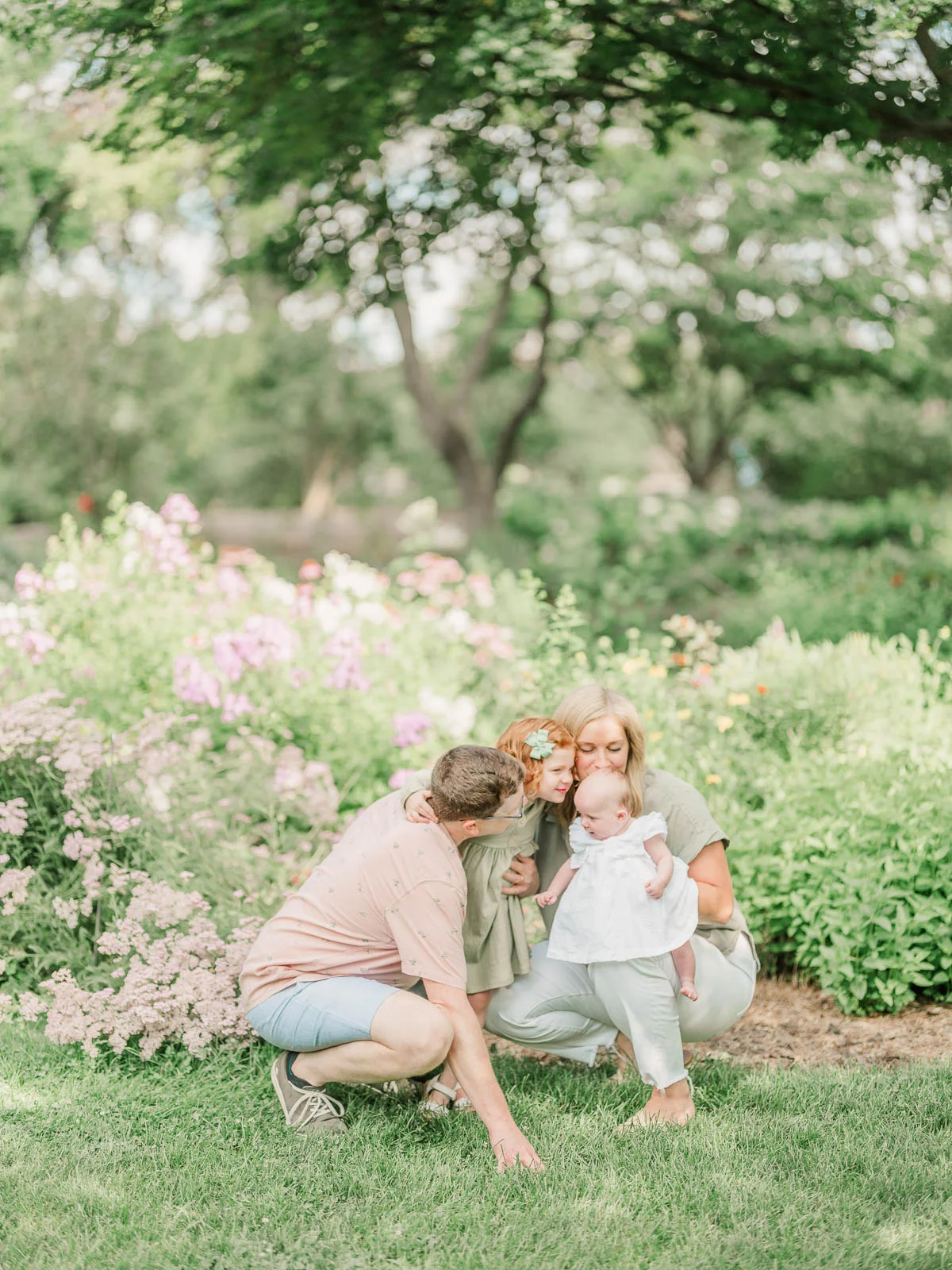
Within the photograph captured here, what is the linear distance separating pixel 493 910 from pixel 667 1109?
0.71m

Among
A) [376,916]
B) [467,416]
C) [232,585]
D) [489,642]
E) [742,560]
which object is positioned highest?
[376,916]

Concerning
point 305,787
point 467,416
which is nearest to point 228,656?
point 305,787

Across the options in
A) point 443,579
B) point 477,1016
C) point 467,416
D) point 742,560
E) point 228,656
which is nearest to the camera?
point 477,1016

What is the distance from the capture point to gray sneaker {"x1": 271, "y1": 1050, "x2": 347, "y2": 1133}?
3.28 m

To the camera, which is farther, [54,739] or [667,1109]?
[54,739]

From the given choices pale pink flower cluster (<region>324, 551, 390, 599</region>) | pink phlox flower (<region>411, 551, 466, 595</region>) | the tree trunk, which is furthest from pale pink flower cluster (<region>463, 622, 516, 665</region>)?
→ the tree trunk

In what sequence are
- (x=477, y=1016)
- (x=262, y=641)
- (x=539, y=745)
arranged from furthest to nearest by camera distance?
(x=262, y=641)
(x=477, y=1016)
(x=539, y=745)

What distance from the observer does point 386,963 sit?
11.0ft

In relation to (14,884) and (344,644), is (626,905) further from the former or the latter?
(344,644)

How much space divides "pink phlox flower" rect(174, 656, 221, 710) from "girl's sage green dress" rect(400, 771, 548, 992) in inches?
69.9

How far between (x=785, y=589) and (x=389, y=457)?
2076 centimetres

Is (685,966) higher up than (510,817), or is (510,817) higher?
(510,817)

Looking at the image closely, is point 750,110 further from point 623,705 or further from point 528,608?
point 623,705

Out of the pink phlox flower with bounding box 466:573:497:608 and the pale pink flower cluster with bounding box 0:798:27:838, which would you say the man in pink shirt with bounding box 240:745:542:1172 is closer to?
the pale pink flower cluster with bounding box 0:798:27:838
